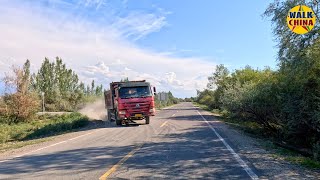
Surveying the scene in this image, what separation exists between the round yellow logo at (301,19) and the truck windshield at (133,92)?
462 inches

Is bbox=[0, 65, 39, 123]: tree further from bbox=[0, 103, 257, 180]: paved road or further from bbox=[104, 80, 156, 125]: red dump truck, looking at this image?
bbox=[0, 103, 257, 180]: paved road

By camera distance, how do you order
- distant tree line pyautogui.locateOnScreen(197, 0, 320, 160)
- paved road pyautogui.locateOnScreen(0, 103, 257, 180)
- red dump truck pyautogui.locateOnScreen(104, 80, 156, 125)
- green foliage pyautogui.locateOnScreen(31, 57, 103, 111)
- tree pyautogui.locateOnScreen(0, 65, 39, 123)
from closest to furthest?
paved road pyautogui.locateOnScreen(0, 103, 257, 180), distant tree line pyautogui.locateOnScreen(197, 0, 320, 160), red dump truck pyautogui.locateOnScreen(104, 80, 156, 125), tree pyautogui.locateOnScreen(0, 65, 39, 123), green foliage pyautogui.locateOnScreen(31, 57, 103, 111)

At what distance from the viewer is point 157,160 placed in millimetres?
10641

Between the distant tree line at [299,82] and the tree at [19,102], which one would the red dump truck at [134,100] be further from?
the tree at [19,102]

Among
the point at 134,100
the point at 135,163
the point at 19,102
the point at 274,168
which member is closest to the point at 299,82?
the point at 274,168

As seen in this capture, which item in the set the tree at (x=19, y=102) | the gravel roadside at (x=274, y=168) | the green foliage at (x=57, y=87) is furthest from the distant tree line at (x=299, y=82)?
the green foliage at (x=57, y=87)

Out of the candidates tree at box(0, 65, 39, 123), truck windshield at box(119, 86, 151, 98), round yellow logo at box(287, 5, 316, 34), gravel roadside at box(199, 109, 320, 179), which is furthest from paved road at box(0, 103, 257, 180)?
tree at box(0, 65, 39, 123)

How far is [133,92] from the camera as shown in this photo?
25.4m

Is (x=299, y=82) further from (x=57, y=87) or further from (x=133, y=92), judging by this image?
(x=57, y=87)

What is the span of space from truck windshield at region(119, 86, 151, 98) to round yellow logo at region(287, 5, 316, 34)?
11.7 metres

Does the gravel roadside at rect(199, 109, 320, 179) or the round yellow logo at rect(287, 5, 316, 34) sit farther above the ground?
the round yellow logo at rect(287, 5, 316, 34)

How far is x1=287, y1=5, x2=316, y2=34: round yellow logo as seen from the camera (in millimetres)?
15531

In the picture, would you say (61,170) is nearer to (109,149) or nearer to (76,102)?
(109,149)

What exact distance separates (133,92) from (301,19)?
13.0m
